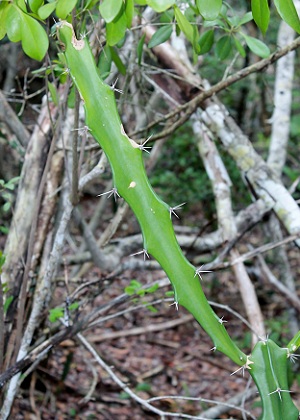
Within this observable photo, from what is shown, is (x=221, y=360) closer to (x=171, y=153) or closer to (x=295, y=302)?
(x=295, y=302)

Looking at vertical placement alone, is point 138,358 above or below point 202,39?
below

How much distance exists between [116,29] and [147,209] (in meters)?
0.51

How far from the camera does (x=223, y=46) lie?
7.20ft

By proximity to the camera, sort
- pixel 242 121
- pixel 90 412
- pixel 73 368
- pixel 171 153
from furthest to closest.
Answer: pixel 242 121 → pixel 171 153 → pixel 73 368 → pixel 90 412

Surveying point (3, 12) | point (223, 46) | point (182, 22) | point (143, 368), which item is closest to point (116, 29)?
point (182, 22)

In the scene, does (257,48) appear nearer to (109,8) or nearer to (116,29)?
(116,29)

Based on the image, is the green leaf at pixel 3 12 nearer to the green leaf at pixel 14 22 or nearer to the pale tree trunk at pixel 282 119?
the green leaf at pixel 14 22

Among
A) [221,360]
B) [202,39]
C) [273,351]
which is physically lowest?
[221,360]

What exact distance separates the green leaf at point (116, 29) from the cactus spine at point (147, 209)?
A: 6.3 inches

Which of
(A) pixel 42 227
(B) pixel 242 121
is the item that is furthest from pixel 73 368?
(B) pixel 242 121

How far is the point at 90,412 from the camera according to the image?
122 inches

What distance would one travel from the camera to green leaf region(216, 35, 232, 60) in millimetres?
2177

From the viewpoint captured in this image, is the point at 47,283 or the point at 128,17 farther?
the point at 47,283

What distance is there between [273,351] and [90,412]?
205 cm
